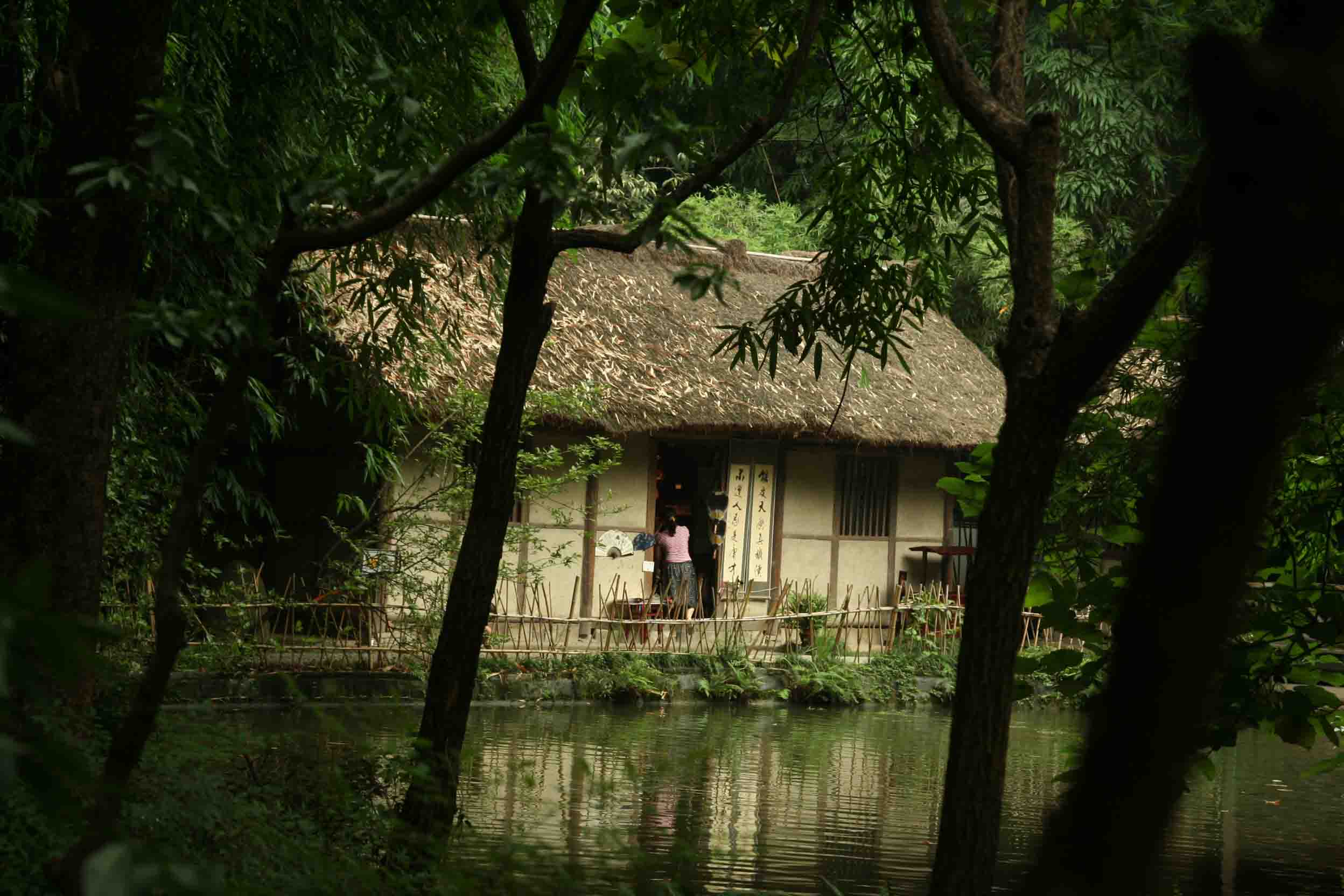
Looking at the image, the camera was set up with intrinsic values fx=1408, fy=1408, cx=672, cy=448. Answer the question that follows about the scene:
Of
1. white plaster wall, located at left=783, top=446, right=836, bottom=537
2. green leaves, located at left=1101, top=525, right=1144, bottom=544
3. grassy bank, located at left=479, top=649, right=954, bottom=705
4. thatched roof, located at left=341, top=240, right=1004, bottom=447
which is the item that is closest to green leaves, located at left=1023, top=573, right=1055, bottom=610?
green leaves, located at left=1101, top=525, right=1144, bottom=544

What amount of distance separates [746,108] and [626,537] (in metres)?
9.14

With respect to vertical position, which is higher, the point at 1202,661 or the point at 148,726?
the point at 1202,661

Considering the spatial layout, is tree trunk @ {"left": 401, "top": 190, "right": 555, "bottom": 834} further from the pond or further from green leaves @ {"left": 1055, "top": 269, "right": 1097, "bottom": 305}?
green leaves @ {"left": 1055, "top": 269, "right": 1097, "bottom": 305}

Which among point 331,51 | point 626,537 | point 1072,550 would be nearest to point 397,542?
point 626,537

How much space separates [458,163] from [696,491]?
14.9 m

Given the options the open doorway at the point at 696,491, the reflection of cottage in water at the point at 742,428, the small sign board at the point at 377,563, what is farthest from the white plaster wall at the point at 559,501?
the small sign board at the point at 377,563

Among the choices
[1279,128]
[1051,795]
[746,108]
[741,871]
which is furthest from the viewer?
[1051,795]

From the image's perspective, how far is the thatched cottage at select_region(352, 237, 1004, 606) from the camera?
14.8 m

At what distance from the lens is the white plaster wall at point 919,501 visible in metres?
17.4

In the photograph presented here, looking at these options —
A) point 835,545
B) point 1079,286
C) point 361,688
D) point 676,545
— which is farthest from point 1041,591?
point 835,545

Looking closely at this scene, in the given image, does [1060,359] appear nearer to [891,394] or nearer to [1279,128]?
[1279,128]

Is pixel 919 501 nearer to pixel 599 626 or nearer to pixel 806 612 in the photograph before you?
pixel 806 612

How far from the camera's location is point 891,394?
17.0 meters

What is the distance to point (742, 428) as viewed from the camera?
50.0 feet
